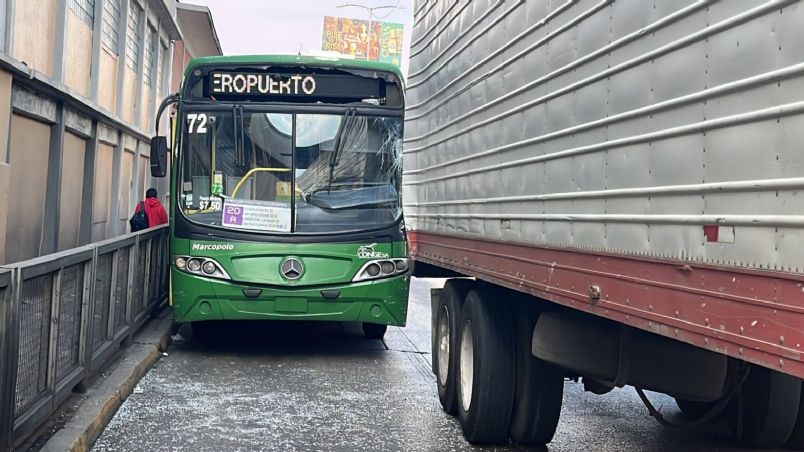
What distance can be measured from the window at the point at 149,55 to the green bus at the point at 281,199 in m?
12.7

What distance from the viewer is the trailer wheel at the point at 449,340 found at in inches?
269

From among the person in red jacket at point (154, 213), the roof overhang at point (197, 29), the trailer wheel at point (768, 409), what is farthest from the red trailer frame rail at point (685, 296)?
the roof overhang at point (197, 29)

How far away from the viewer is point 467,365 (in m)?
6.49

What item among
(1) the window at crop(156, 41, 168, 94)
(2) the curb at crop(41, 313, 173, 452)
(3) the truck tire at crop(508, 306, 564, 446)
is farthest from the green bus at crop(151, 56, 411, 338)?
(1) the window at crop(156, 41, 168, 94)

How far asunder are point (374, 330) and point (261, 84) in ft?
11.2

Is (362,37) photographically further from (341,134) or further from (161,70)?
(341,134)

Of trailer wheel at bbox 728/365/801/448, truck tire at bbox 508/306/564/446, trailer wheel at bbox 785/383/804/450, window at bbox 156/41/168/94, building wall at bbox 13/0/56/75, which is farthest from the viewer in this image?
window at bbox 156/41/168/94

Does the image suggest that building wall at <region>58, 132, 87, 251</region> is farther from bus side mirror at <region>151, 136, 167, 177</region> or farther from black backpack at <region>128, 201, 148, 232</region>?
bus side mirror at <region>151, 136, 167, 177</region>

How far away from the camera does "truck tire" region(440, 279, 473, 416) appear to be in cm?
683

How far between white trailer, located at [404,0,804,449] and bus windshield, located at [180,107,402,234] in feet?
5.72

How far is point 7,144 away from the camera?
996 cm

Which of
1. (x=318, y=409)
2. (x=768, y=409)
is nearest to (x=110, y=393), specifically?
(x=318, y=409)

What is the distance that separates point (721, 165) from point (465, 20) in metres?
4.01

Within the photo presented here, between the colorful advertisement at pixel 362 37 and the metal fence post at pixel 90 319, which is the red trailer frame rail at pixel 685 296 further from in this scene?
the colorful advertisement at pixel 362 37
